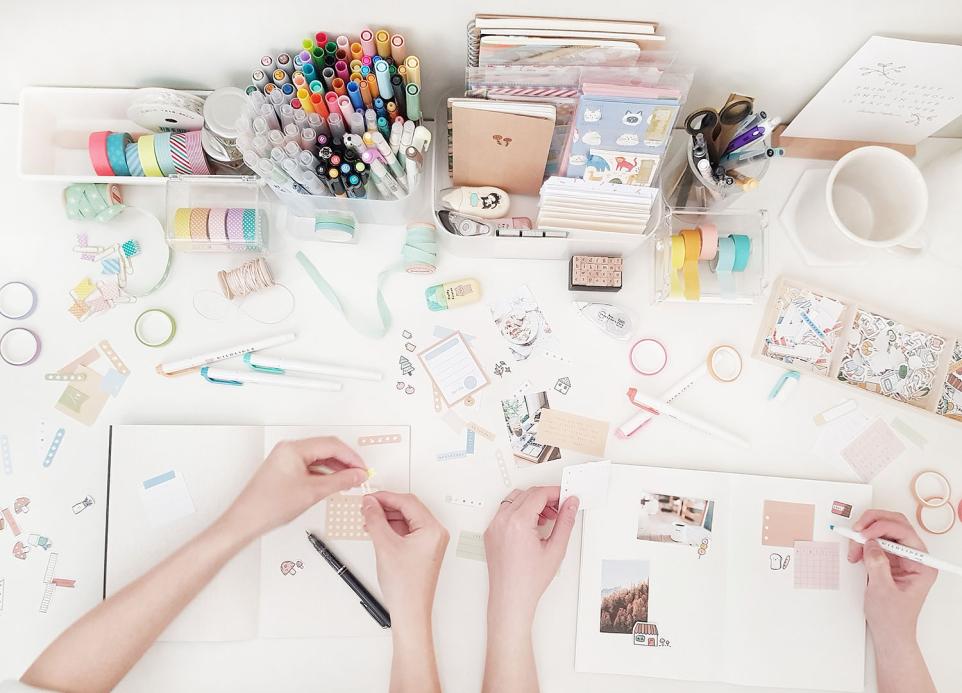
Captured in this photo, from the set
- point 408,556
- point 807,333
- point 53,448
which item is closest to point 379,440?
point 408,556

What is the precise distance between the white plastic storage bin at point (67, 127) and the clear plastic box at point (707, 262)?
30.8 inches

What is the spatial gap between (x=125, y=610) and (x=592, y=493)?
0.70 metres

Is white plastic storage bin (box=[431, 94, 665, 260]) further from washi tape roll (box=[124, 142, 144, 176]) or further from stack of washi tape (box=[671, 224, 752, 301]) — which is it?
washi tape roll (box=[124, 142, 144, 176])

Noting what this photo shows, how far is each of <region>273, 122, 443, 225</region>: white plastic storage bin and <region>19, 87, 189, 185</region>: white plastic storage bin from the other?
0.21m

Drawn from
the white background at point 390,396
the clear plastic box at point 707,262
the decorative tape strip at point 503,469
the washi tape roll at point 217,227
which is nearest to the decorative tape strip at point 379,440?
the white background at point 390,396

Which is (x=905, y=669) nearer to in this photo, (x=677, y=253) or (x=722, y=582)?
(x=722, y=582)

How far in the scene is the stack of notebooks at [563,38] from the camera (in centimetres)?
80

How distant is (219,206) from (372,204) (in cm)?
25

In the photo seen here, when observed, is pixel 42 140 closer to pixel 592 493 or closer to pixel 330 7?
pixel 330 7

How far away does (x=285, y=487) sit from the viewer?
0.96 m

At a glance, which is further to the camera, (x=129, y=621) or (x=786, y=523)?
(x=786, y=523)

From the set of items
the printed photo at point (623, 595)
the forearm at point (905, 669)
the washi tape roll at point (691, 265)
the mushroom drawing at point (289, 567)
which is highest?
the washi tape roll at point (691, 265)

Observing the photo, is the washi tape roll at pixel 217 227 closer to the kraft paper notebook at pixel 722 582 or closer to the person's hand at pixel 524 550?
the person's hand at pixel 524 550

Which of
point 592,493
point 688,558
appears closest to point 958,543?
point 688,558
